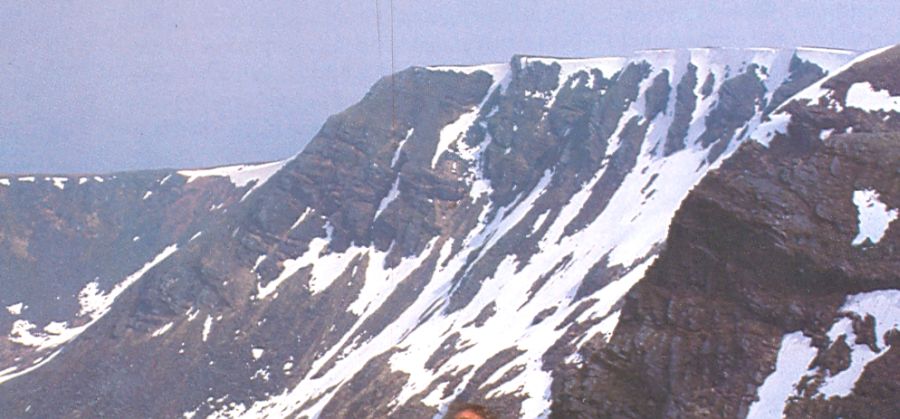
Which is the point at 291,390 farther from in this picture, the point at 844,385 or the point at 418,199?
the point at 844,385

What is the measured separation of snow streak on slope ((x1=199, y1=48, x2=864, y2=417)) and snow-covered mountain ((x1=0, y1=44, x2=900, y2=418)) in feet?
2.07

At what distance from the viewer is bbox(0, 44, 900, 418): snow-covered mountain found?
1287 inches

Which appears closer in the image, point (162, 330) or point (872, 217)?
point (872, 217)

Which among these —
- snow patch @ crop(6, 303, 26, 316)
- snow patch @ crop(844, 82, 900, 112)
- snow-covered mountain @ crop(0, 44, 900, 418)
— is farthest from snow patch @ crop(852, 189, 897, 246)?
snow patch @ crop(6, 303, 26, 316)

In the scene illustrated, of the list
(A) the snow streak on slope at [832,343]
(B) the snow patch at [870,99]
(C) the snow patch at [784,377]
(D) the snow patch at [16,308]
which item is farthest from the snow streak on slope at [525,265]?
(D) the snow patch at [16,308]

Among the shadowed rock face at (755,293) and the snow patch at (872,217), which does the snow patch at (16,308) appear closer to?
the shadowed rock face at (755,293)

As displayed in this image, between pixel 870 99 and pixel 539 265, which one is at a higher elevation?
pixel 539 265

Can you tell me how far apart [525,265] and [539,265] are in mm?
3024

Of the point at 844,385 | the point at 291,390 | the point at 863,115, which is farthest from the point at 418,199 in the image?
the point at 844,385

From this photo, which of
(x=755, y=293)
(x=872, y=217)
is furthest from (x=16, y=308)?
(x=872, y=217)

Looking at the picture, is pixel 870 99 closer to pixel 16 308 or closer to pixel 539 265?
pixel 539 265

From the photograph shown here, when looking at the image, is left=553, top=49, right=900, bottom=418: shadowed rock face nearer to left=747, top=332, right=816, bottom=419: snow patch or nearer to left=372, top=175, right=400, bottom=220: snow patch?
left=747, top=332, right=816, bottom=419: snow patch

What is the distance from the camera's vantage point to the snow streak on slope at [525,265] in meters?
71.3

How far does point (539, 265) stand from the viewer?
11075 cm
